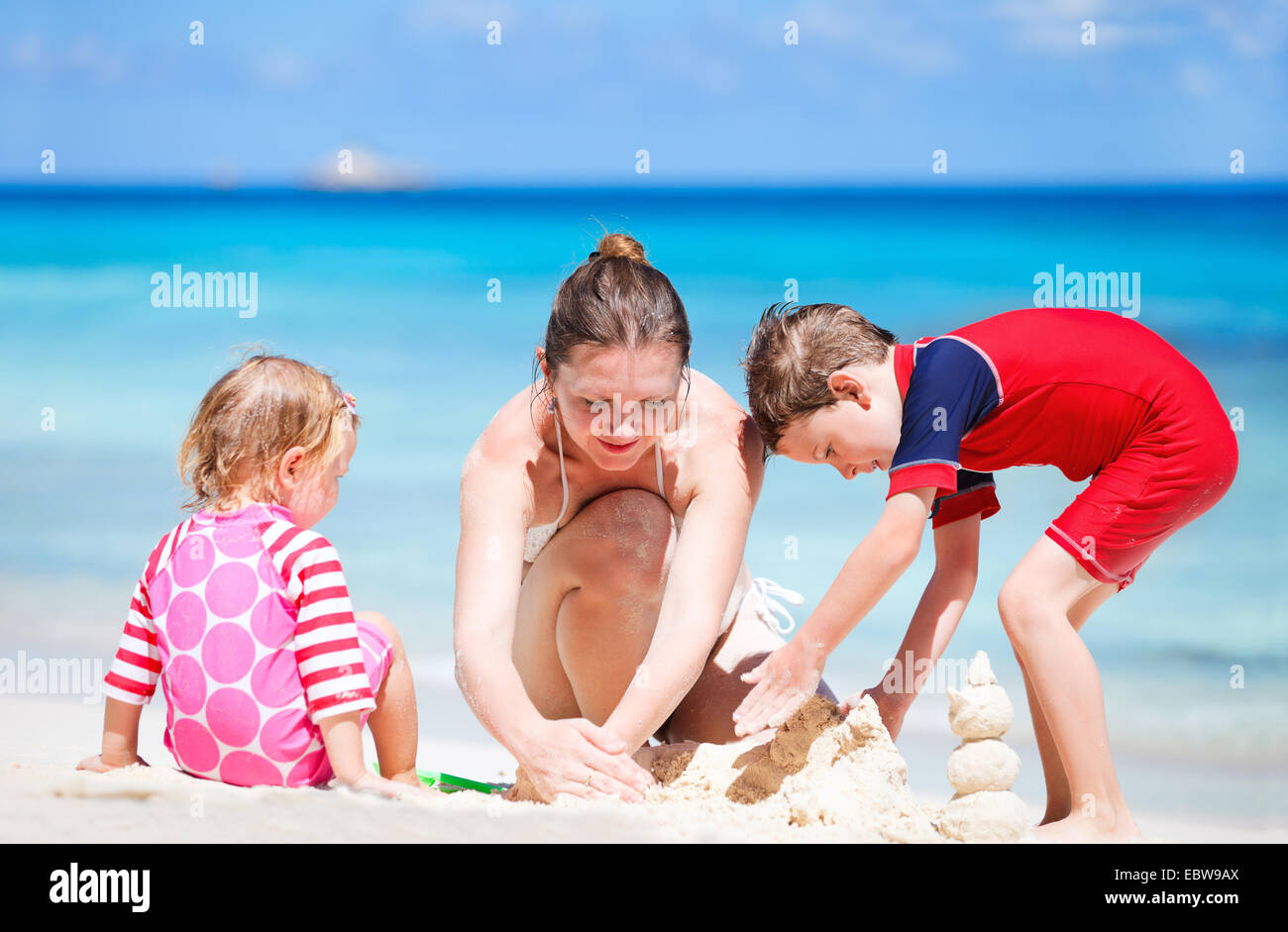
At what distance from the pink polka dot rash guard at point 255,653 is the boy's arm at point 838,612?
0.96 meters

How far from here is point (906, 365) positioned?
10.4ft

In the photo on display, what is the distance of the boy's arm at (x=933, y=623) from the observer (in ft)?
10.5

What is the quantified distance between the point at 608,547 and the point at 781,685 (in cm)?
76

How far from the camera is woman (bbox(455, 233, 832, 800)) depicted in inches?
114

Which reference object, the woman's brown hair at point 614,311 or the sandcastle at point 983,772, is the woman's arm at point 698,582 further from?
the sandcastle at point 983,772

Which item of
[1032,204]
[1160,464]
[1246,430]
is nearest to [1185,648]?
[1160,464]

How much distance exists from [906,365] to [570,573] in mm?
1157

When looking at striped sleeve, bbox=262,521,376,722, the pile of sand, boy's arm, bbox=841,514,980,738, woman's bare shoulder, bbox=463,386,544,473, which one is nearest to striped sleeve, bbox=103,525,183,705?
striped sleeve, bbox=262,521,376,722

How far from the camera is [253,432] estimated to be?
281 centimetres

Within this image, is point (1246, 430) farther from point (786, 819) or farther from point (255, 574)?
point (255, 574)

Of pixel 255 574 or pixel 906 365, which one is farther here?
pixel 906 365

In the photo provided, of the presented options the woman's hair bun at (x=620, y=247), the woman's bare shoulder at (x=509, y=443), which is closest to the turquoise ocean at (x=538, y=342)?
the woman's hair bun at (x=620, y=247)
